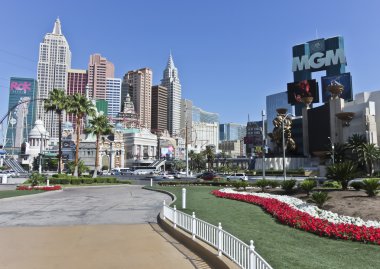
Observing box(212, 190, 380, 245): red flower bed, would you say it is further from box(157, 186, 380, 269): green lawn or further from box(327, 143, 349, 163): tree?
box(327, 143, 349, 163): tree

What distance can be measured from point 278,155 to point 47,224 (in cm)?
9025

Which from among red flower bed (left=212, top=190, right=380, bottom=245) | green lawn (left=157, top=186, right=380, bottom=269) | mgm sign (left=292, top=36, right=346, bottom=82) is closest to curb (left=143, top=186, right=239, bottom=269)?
green lawn (left=157, top=186, right=380, bottom=269)

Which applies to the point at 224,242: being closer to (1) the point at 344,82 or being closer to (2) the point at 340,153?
(2) the point at 340,153

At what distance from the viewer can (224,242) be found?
8.66 metres

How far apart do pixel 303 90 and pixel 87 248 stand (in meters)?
100

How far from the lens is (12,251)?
1034 cm

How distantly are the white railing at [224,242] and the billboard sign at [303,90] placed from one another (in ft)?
317

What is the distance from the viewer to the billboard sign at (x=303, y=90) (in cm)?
10225

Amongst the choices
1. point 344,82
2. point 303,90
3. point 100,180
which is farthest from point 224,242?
point 344,82

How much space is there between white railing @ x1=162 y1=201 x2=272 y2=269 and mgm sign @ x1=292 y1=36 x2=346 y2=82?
4425 inches

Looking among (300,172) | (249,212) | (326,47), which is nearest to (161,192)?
(249,212)

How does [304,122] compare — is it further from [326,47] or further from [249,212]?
[249,212]

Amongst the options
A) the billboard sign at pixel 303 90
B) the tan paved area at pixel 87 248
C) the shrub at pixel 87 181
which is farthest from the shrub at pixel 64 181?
the billboard sign at pixel 303 90

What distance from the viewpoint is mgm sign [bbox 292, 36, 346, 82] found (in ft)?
375
